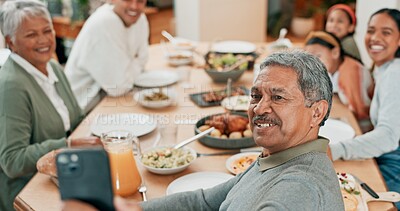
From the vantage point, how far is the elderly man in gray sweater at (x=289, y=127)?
1.08 m

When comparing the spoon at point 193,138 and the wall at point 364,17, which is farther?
the wall at point 364,17

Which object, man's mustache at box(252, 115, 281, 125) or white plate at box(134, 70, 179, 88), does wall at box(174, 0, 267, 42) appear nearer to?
white plate at box(134, 70, 179, 88)

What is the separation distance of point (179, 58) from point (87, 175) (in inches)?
93.6

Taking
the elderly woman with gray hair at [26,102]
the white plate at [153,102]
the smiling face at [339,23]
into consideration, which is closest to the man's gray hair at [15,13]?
the elderly woman with gray hair at [26,102]

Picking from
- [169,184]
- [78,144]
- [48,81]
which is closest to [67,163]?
[169,184]

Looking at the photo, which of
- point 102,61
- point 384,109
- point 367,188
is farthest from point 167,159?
point 102,61

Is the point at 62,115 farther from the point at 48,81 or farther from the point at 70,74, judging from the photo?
the point at 70,74

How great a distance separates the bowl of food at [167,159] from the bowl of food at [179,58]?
50.3 inches

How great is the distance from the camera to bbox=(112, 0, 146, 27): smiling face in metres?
2.70

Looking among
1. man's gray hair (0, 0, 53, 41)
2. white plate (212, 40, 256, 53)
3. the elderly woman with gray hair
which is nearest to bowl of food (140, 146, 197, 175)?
the elderly woman with gray hair

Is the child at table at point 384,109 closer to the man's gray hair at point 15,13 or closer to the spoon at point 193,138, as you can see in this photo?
Answer: the spoon at point 193,138

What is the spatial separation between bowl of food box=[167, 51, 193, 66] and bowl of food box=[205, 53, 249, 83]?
0.20 meters

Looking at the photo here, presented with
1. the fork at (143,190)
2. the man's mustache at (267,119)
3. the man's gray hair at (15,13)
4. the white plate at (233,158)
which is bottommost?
the fork at (143,190)

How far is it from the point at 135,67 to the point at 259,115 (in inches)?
65.9
